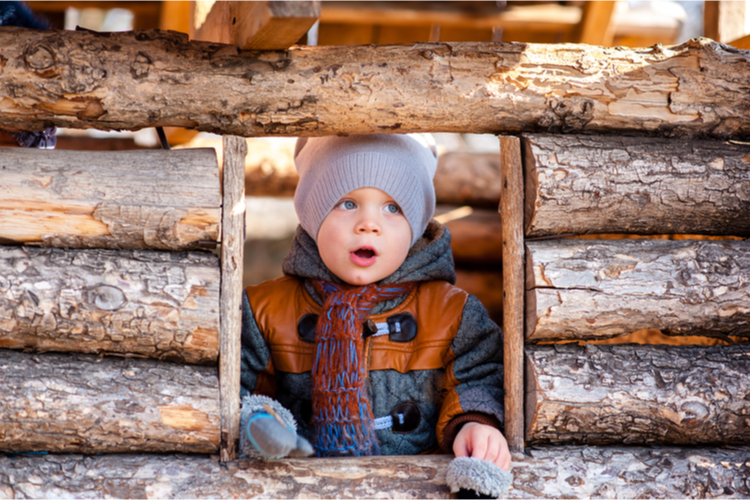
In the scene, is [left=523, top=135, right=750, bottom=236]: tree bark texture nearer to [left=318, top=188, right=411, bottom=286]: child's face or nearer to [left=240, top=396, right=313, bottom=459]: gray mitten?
[left=318, top=188, right=411, bottom=286]: child's face

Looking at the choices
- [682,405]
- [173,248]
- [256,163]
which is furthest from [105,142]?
[682,405]

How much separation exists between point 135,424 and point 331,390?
75 cm

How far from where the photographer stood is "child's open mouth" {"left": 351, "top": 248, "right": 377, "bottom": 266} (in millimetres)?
2812

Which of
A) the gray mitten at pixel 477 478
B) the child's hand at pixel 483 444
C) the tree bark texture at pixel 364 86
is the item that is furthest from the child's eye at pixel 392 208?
the gray mitten at pixel 477 478

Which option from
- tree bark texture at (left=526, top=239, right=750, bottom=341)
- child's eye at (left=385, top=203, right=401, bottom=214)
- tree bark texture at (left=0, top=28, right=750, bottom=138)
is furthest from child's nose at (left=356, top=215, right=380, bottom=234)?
tree bark texture at (left=526, top=239, right=750, bottom=341)

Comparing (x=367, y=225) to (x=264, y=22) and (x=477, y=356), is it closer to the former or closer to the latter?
(x=477, y=356)

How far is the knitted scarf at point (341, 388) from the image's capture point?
2.68m

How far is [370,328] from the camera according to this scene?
2.80 meters

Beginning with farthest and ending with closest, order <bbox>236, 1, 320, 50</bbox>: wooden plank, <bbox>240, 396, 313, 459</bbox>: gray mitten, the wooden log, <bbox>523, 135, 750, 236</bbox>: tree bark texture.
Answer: the wooden log → <bbox>523, 135, 750, 236</bbox>: tree bark texture → <bbox>240, 396, 313, 459</bbox>: gray mitten → <bbox>236, 1, 320, 50</bbox>: wooden plank

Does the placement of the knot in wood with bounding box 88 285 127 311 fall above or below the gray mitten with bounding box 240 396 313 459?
above

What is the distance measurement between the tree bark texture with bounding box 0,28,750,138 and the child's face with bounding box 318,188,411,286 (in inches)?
13.9

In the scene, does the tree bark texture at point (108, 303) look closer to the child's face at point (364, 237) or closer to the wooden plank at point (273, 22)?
the child's face at point (364, 237)

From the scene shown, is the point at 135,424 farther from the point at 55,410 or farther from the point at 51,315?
the point at 51,315

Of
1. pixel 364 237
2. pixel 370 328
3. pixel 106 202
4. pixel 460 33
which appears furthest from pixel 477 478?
pixel 460 33
